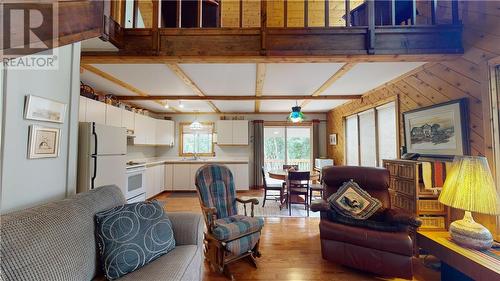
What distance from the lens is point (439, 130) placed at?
101 inches

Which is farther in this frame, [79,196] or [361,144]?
[361,144]

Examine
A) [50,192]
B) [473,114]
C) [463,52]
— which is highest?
[463,52]

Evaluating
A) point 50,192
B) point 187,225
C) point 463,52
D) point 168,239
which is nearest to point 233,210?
point 187,225

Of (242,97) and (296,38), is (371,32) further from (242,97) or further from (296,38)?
(242,97)

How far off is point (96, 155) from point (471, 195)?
12.5ft

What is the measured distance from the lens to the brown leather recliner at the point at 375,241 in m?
1.93

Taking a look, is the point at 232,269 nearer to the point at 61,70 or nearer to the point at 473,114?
the point at 61,70

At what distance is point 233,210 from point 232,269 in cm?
67

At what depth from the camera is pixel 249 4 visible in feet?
15.0

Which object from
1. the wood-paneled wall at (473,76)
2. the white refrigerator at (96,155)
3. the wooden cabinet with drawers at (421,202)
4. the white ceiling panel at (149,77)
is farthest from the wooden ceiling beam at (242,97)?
the wooden cabinet with drawers at (421,202)

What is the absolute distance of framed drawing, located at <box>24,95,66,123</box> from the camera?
1.55 metres

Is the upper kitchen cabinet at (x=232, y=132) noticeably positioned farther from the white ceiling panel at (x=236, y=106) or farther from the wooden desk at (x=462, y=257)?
the wooden desk at (x=462, y=257)

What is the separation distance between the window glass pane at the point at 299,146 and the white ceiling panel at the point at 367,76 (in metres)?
2.46

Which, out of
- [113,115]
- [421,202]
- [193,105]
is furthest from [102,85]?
[421,202]
